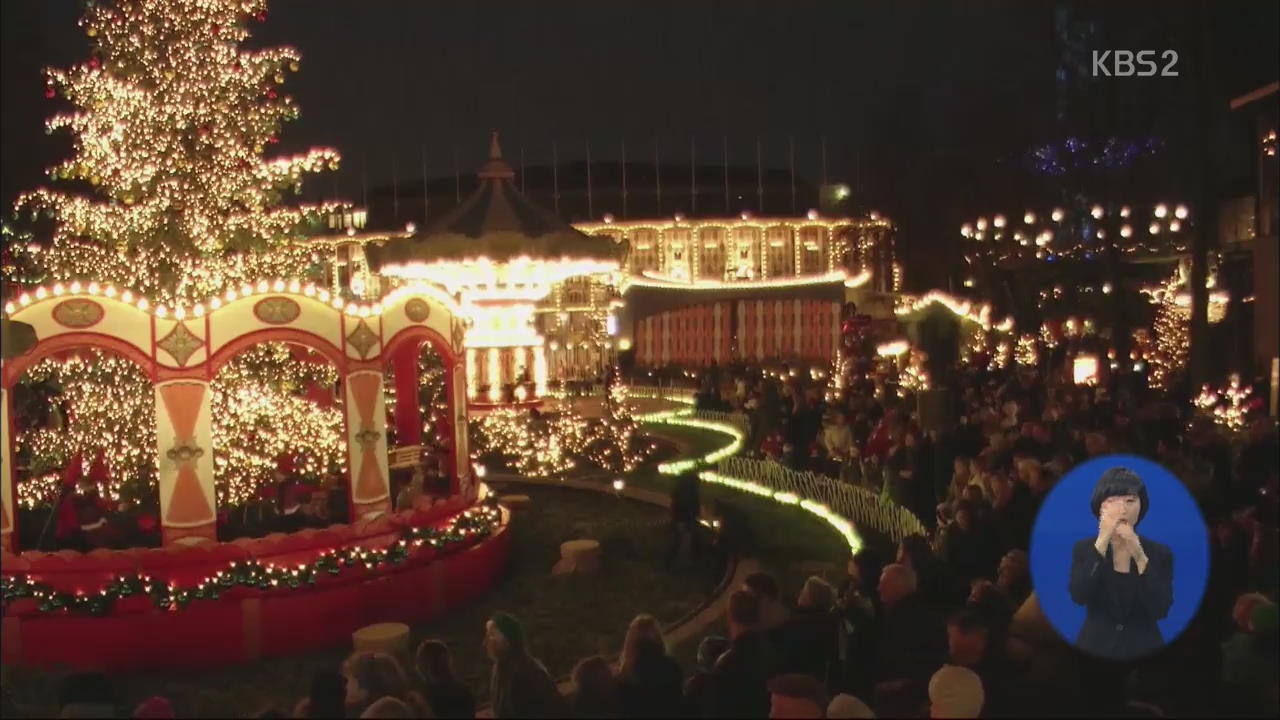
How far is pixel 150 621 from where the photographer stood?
9734mm

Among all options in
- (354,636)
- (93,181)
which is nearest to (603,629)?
(354,636)

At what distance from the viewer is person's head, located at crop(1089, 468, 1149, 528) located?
4.80 m

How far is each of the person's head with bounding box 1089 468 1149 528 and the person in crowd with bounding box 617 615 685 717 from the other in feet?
6.97

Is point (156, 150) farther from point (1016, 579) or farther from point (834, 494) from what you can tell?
point (1016, 579)

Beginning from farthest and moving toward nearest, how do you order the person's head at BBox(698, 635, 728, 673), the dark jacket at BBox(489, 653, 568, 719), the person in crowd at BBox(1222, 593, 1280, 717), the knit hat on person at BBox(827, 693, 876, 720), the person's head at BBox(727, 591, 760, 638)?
1. the person's head at BBox(698, 635, 728, 673)
2. the person's head at BBox(727, 591, 760, 638)
3. the dark jacket at BBox(489, 653, 568, 719)
4. the person in crowd at BBox(1222, 593, 1280, 717)
5. the knit hat on person at BBox(827, 693, 876, 720)

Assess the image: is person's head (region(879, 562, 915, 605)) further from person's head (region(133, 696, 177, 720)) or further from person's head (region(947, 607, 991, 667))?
person's head (region(133, 696, 177, 720))

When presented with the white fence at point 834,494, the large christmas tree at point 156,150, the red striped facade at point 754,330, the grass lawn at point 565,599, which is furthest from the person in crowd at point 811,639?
the red striped facade at point 754,330

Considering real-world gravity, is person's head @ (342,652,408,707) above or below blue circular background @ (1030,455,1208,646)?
below

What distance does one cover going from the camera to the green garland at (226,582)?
971 cm

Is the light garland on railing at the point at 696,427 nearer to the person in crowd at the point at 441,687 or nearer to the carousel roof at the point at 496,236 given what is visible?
the carousel roof at the point at 496,236

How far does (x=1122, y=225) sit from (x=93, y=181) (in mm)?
26824

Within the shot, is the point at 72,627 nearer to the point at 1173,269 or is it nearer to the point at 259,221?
the point at 259,221

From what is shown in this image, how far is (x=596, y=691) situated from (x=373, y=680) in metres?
1.23

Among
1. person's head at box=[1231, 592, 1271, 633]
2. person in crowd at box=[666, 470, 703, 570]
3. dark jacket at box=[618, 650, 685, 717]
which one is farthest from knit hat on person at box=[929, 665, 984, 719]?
person in crowd at box=[666, 470, 703, 570]
